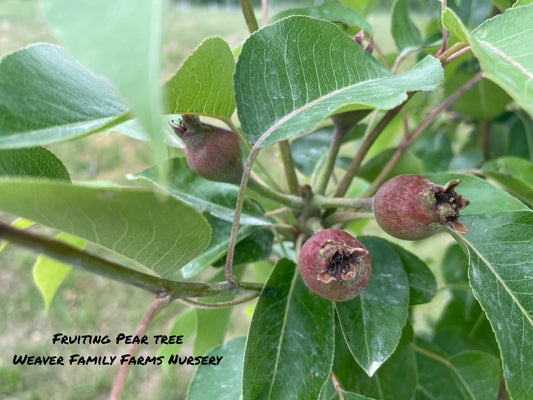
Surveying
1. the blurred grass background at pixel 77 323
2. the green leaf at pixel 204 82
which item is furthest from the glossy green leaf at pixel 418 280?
→ the blurred grass background at pixel 77 323

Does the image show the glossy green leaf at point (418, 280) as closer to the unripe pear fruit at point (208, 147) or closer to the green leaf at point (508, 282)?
the green leaf at point (508, 282)

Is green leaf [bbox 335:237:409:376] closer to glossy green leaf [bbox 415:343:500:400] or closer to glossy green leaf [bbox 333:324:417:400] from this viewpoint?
Answer: glossy green leaf [bbox 333:324:417:400]

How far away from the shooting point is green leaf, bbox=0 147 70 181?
1.76ft

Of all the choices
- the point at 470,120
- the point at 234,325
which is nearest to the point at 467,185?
the point at 470,120

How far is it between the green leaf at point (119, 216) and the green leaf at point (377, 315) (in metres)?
0.27

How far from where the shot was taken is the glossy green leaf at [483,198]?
71 cm

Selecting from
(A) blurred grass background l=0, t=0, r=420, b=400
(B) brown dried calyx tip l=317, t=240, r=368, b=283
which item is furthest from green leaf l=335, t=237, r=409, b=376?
(A) blurred grass background l=0, t=0, r=420, b=400

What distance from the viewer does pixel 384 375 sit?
81 cm

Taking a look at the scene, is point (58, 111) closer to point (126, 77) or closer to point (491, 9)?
point (126, 77)

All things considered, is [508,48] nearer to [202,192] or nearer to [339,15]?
[339,15]

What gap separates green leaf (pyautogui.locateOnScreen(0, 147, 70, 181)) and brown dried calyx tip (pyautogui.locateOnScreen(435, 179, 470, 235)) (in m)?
0.47

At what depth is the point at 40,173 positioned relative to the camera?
574mm

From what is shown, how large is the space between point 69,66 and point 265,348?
17.2 inches

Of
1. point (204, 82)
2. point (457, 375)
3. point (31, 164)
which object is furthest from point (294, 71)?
point (457, 375)
